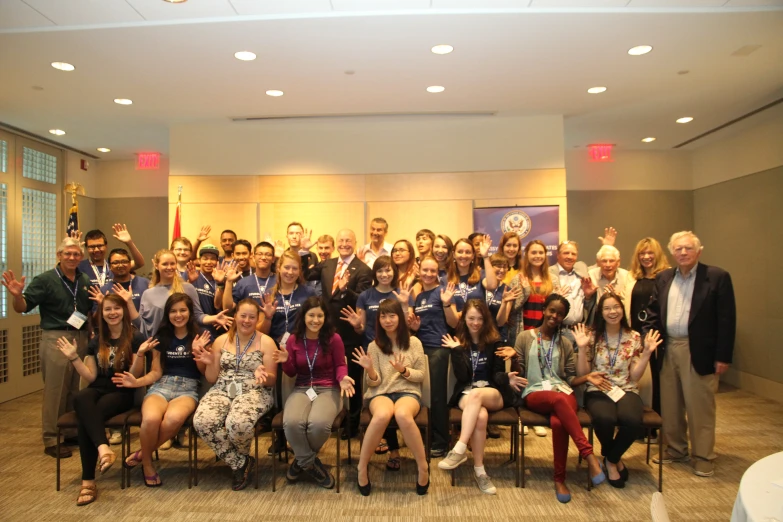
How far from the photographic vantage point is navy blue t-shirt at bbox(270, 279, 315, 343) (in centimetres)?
427

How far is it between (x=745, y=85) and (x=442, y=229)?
Result: 3458 mm

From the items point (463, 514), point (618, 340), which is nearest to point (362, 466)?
point (463, 514)

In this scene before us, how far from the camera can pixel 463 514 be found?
132 inches

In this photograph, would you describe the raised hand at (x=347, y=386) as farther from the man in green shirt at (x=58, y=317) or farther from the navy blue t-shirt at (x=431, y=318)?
the man in green shirt at (x=58, y=317)

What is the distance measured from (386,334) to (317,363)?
20.6 inches

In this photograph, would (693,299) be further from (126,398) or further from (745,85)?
(126,398)

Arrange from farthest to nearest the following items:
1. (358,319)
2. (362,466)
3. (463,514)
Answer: (358,319) → (362,466) → (463,514)

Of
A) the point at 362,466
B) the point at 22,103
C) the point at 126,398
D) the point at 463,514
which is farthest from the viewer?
the point at 22,103

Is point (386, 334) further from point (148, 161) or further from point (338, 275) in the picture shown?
point (148, 161)

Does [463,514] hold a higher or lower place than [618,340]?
lower

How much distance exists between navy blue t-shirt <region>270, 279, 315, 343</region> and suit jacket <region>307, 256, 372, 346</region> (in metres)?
0.28

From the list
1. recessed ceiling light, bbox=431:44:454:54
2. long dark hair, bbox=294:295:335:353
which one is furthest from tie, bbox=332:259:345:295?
recessed ceiling light, bbox=431:44:454:54

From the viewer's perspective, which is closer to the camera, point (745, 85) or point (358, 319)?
point (358, 319)

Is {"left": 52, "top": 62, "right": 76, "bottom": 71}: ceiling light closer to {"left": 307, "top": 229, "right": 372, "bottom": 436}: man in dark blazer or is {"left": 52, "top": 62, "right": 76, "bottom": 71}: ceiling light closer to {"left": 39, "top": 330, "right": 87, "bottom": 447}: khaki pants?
{"left": 39, "top": 330, "right": 87, "bottom": 447}: khaki pants
